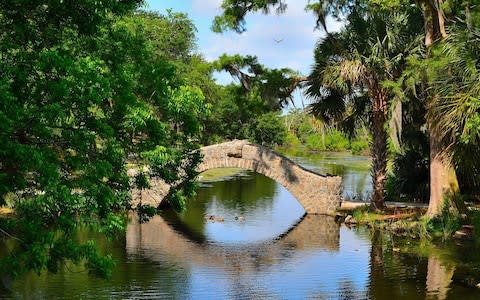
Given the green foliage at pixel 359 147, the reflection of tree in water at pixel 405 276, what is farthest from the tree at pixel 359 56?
the green foliage at pixel 359 147

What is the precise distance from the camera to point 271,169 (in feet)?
84.5

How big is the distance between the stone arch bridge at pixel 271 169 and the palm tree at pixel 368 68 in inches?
102

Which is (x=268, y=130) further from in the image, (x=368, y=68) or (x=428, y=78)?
(x=428, y=78)

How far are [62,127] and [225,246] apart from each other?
44.0 ft

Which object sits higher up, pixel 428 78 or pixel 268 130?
pixel 268 130

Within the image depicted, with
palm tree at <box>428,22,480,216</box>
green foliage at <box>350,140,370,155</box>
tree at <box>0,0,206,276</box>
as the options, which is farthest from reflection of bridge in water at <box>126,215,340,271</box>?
green foliage at <box>350,140,370,155</box>

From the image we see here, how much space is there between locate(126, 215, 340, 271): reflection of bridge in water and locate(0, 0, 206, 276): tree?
9400mm

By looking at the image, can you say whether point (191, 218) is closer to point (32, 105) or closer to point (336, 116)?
point (336, 116)

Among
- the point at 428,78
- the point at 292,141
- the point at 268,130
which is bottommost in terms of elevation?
the point at 428,78

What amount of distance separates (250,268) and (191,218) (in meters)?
8.47

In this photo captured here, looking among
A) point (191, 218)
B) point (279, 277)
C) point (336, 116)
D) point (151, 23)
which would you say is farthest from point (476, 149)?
point (151, 23)

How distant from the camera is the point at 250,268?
55.7ft

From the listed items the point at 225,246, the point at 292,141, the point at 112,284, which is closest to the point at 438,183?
the point at 225,246

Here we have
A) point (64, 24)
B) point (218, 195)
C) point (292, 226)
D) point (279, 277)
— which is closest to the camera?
point (64, 24)
